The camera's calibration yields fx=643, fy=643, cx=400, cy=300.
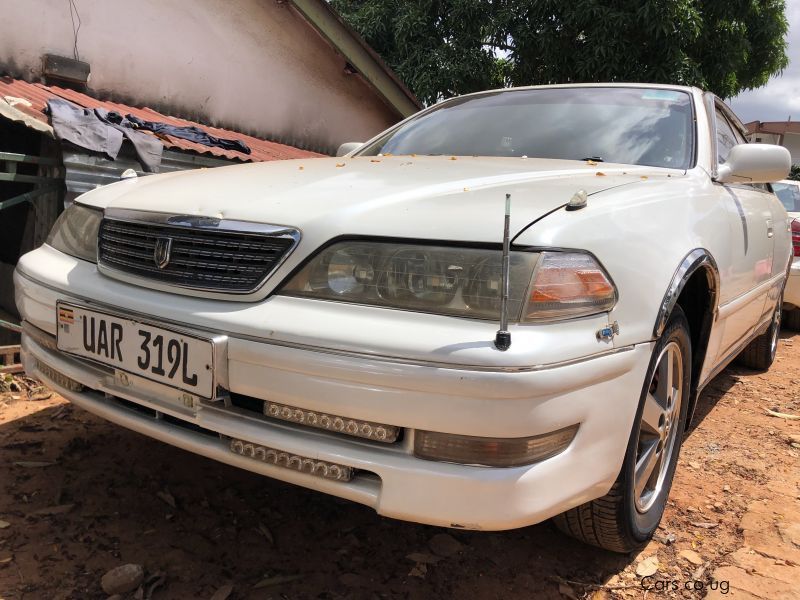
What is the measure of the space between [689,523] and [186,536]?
5.94ft

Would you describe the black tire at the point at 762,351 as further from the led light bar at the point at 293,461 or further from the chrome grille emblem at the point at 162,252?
the chrome grille emblem at the point at 162,252

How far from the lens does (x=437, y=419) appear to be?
4.76ft

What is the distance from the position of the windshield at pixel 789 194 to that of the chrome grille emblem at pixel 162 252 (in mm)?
6503

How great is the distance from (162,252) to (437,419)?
3.12 feet

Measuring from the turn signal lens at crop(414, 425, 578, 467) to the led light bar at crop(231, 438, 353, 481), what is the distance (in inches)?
7.9

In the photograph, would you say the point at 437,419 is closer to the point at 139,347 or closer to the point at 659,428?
the point at 139,347

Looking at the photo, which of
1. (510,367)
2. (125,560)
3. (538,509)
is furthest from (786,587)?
(125,560)

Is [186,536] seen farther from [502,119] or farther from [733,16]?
[733,16]

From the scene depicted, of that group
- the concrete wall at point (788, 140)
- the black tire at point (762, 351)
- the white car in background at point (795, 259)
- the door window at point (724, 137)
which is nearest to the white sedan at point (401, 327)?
the door window at point (724, 137)

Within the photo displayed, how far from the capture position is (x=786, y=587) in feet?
6.61

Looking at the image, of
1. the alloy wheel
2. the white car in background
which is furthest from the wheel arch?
the white car in background

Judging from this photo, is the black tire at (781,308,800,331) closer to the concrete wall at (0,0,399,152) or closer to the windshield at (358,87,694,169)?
the windshield at (358,87,694,169)

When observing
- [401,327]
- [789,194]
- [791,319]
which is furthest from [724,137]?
[789,194]

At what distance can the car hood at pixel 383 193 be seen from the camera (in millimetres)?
1644
